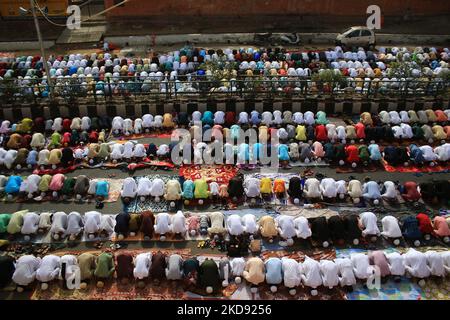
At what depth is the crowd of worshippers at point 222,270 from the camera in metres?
14.3

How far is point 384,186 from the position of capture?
711 inches

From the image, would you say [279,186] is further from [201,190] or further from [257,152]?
[201,190]

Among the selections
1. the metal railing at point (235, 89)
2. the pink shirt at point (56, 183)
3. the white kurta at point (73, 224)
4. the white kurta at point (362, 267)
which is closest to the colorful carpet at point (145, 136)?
the metal railing at point (235, 89)

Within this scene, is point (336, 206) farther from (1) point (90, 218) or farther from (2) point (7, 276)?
(2) point (7, 276)

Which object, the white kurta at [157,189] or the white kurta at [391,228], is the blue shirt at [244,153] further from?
the white kurta at [391,228]

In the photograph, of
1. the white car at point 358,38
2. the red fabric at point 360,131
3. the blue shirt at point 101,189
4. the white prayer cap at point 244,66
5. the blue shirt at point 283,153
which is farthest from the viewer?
the white car at point 358,38

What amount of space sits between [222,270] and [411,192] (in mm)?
8218

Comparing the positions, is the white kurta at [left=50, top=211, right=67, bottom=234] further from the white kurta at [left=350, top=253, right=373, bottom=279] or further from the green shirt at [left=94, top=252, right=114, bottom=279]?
the white kurta at [left=350, top=253, right=373, bottom=279]

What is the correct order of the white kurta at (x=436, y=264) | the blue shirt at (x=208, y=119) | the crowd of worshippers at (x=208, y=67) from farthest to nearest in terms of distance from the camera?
the crowd of worshippers at (x=208, y=67), the blue shirt at (x=208, y=119), the white kurta at (x=436, y=264)

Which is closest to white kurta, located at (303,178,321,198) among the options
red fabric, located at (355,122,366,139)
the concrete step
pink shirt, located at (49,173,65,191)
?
red fabric, located at (355,122,366,139)

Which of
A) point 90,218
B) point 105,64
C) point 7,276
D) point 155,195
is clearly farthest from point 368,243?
point 105,64

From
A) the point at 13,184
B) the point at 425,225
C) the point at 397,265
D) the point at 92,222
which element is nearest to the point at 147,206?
the point at 92,222

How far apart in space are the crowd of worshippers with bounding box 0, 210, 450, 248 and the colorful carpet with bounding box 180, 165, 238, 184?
2840 mm

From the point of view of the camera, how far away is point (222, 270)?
14.5 metres
